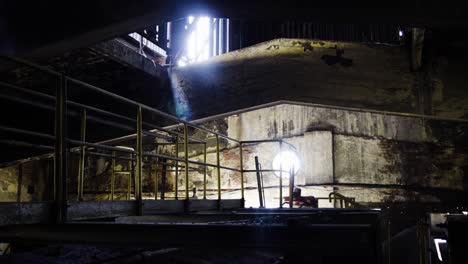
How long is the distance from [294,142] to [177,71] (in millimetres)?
3401

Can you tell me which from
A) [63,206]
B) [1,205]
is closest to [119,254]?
[63,206]

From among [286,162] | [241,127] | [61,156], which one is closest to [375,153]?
[286,162]

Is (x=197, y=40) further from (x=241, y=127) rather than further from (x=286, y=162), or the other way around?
(x=286, y=162)

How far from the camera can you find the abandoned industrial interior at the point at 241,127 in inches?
124

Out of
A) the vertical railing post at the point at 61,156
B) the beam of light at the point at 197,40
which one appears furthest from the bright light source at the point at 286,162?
the vertical railing post at the point at 61,156

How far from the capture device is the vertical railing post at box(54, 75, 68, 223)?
336cm

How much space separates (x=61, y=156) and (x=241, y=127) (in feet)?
23.8

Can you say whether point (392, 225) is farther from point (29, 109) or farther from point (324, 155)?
point (29, 109)

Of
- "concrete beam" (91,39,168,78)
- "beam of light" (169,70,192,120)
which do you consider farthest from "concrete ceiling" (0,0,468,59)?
"beam of light" (169,70,192,120)

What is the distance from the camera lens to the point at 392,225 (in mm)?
8602

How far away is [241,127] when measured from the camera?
10.5m

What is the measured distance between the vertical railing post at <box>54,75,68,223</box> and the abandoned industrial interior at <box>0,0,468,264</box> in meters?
0.01

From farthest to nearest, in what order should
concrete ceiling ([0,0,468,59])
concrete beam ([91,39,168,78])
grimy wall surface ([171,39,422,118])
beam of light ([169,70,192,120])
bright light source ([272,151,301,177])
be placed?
bright light source ([272,151,301,177]) → beam of light ([169,70,192,120]) → grimy wall surface ([171,39,422,118]) → concrete beam ([91,39,168,78]) → concrete ceiling ([0,0,468,59])

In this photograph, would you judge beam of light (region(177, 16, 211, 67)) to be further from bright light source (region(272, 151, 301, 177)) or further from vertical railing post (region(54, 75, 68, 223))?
vertical railing post (region(54, 75, 68, 223))
